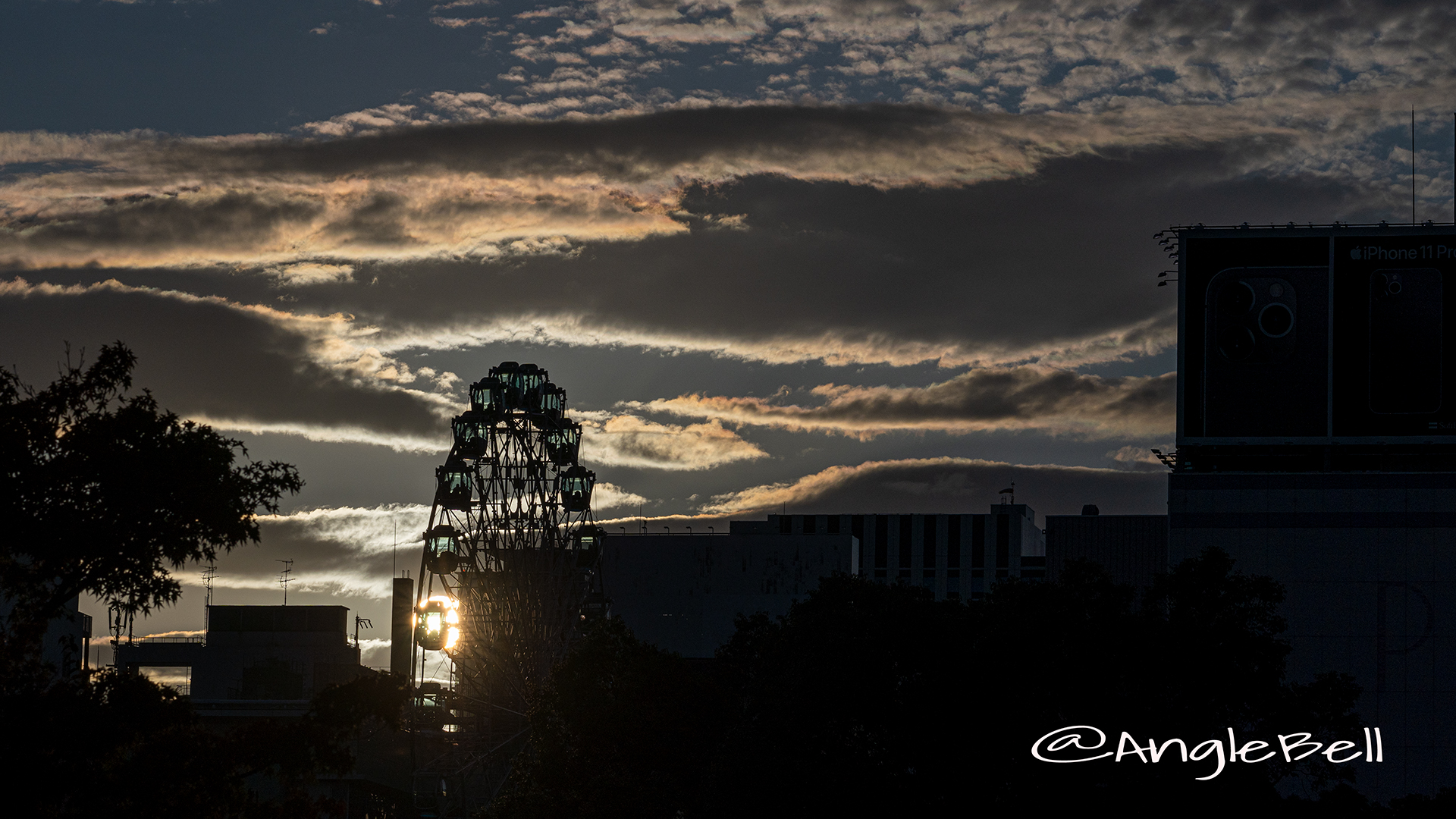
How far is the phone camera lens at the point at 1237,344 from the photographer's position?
8462 centimetres

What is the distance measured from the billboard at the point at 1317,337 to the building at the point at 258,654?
334 feet

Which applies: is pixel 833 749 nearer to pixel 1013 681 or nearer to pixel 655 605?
pixel 1013 681

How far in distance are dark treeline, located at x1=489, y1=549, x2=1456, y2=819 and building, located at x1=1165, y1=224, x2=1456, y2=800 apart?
134ft

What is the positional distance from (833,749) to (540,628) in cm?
4797

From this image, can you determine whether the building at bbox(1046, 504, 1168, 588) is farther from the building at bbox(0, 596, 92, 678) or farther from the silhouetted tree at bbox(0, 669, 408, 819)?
the silhouetted tree at bbox(0, 669, 408, 819)

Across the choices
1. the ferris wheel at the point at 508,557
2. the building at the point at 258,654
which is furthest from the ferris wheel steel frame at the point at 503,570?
the building at the point at 258,654

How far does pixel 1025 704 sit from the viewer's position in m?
40.5

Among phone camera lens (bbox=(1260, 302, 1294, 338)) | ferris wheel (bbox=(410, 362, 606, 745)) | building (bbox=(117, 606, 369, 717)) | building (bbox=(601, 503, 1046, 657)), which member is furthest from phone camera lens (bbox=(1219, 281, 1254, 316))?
building (bbox=(117, 606, 369, 717))

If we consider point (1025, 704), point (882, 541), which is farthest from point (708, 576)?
point (1025, 704)

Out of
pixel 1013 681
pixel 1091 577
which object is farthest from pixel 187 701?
pixel 1091 577

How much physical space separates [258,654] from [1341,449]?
4814 inches

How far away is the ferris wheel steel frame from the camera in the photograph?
8431cm

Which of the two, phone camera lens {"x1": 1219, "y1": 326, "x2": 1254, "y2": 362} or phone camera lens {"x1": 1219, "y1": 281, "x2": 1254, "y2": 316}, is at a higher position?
phone camera lens {"x1": 1219, "y1": 281, "x2": 1254, "y2": 316}

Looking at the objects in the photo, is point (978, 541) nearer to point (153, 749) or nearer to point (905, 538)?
point (905, 538)
